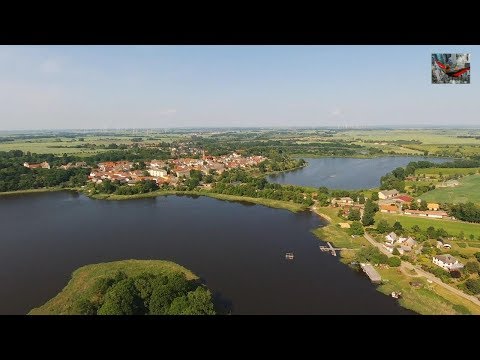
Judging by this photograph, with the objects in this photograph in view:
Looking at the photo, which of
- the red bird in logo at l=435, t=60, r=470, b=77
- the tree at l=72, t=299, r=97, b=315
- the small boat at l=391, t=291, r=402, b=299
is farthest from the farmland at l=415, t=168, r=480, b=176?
the red bird in logo at l=435, t=60, r=470, b=77

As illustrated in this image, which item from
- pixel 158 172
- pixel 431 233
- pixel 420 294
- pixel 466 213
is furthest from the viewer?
pixel 158 172

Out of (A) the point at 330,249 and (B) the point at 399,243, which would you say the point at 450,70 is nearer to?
(A) the point at 330,249

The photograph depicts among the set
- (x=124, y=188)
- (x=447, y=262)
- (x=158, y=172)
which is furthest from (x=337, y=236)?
(x=158, y=172)

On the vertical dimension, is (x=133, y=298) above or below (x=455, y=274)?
above

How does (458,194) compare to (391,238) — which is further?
(458,194)

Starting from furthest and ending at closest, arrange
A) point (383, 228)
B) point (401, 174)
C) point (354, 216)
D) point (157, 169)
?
point (157, 169), point (401, 174), point (354, 216), point (383, 228)
